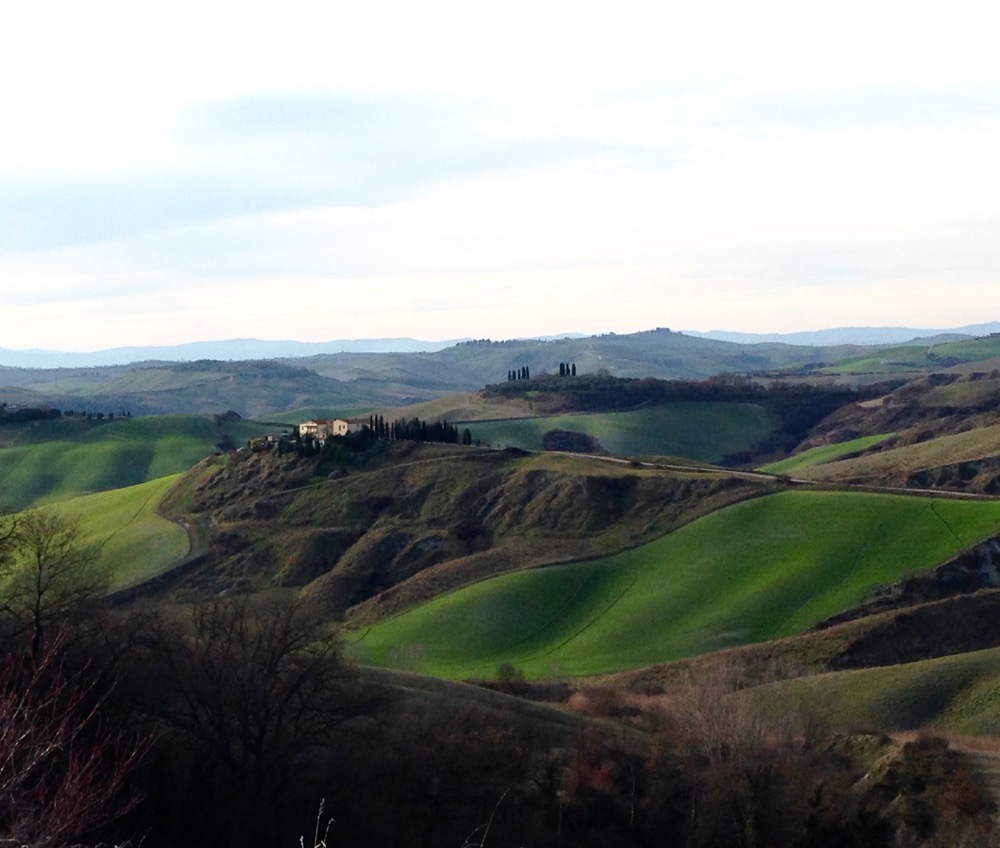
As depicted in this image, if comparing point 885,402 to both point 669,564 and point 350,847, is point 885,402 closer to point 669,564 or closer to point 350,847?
point 669,564

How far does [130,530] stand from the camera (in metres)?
114

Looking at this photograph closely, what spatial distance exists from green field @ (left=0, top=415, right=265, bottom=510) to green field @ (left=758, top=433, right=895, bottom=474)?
76928 millimetres

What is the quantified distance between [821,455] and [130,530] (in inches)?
3361

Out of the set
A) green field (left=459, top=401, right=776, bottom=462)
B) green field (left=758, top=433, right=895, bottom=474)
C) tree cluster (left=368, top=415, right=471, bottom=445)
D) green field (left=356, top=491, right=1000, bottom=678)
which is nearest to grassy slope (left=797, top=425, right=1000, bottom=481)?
green field (left=758, top=433, right=895, bottom=474)

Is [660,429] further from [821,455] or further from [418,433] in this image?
[418,433]

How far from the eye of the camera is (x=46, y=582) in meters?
40.8

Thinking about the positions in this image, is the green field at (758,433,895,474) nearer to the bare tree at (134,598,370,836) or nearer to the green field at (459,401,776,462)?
the green field at (459,401,776,462)

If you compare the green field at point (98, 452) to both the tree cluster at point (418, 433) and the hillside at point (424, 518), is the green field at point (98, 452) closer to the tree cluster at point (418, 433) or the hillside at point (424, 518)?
the tree cluster at point (418, 433)

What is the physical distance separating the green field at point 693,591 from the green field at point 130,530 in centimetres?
2612

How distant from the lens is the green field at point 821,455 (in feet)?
495

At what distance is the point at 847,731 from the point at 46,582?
3030 cm

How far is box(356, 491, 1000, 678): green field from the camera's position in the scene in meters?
75.0

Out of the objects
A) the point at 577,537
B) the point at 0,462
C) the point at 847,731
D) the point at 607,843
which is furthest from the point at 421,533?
the point at 0,462

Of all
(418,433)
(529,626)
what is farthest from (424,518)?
(529,626)
